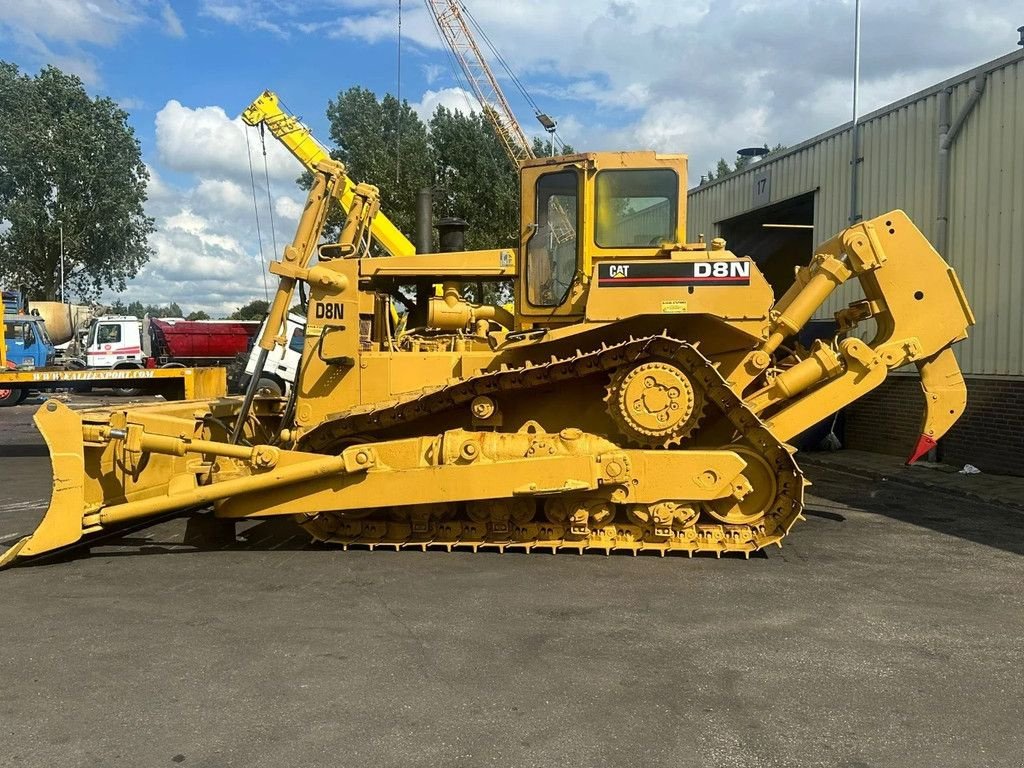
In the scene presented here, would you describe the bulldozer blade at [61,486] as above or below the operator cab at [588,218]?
below

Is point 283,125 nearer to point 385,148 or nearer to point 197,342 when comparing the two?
point 197,342

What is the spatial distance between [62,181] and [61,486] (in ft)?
139

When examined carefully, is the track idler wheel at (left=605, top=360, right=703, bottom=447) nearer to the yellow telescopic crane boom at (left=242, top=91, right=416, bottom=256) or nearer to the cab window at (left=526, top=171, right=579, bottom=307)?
the cab window at (left=526, top=171, right=579, bottom=307)

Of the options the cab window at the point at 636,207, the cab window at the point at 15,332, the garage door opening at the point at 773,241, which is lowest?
the cab window at the point at 15,332

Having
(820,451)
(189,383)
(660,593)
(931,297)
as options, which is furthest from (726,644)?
(189,383)

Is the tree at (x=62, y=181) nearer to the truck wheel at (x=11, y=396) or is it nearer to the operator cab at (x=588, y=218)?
the truck wheel at (x=11, y=396)

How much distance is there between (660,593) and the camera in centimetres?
541

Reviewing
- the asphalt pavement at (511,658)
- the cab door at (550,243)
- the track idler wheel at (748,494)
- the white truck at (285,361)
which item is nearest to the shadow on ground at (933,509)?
the asphalt pavement at (511,658)

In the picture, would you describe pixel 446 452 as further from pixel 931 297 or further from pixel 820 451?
pixel 820 451

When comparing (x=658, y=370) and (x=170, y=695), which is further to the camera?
(x=658, y=370)

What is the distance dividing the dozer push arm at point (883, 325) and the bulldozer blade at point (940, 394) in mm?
258

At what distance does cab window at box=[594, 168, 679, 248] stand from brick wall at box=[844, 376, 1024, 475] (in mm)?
6257

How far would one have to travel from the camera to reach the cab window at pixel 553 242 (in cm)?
697

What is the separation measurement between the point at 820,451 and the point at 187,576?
10840mm
